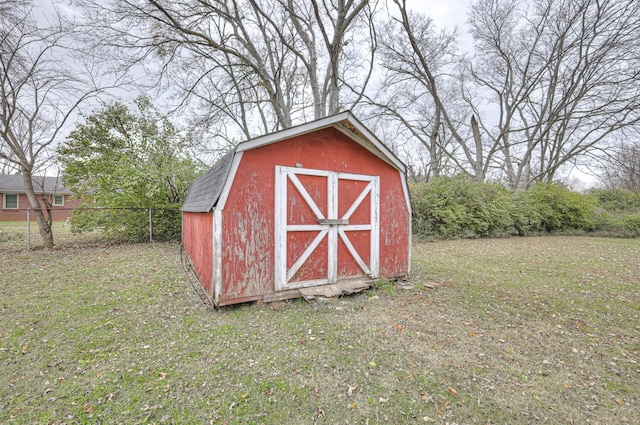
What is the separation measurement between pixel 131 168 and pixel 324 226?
29.3 feet

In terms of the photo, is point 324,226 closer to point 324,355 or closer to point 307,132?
point 307,132

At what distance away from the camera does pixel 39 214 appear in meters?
8.67

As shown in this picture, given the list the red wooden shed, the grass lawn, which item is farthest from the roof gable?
the grass lawn

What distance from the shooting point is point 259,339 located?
3443 mm

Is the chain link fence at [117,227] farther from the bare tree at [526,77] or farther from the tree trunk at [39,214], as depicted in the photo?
the bare tree at [526,77]

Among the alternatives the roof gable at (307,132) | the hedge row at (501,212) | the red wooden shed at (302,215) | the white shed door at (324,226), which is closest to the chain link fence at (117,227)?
the red wooden shed at (302,215)

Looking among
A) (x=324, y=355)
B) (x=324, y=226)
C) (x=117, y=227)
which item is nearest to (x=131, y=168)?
(x=117, y=227)

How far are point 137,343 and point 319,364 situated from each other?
229cm

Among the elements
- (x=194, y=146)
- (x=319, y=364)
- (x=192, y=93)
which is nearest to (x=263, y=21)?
(x=192, y=93)

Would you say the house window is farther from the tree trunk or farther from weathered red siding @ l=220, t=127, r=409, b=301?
weathered red siding @ l=220, t=127, r=409, b=301

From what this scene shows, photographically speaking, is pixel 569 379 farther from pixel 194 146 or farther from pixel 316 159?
pixel 194 146

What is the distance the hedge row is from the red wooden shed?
743 centimetres

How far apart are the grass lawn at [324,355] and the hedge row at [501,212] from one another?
6.85 metres

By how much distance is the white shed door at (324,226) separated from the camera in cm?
465
